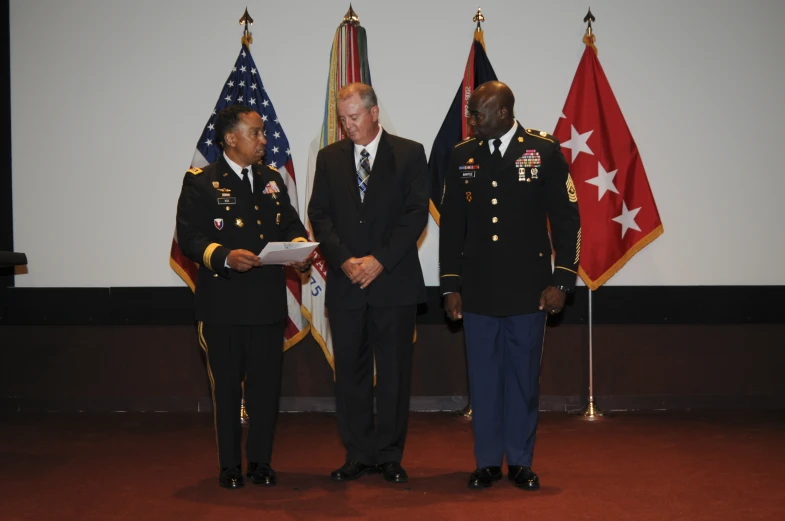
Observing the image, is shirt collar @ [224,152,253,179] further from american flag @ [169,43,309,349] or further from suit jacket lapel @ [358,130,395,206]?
american flag @ [169,43,309,349]

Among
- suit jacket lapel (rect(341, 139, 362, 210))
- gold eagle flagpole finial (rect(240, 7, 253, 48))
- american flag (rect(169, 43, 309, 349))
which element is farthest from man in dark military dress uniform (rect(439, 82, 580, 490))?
gold eagle flagpole finial (rect(240, 7, 253, 48))

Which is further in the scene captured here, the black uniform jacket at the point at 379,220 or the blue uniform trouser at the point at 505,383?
the black uniform jacket at the point at 379,220

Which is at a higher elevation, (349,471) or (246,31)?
(246,31)

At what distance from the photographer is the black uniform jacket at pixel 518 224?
3746 mm

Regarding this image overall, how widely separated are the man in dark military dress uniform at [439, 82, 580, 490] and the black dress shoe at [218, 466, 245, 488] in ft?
3.39

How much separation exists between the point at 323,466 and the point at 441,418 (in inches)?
57.7

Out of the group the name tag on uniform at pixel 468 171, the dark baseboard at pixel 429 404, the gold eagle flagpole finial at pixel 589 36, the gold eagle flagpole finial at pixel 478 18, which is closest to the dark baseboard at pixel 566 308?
the dark baseboard at pixel 429 404

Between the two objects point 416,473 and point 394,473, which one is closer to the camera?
point 394,473

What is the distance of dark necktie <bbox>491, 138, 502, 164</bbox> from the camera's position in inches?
150

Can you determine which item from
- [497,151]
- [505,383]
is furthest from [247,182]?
[505,383]

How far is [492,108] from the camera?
12.2 ft

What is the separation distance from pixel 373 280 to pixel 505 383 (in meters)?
0.73

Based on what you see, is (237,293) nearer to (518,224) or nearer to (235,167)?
(235,167)

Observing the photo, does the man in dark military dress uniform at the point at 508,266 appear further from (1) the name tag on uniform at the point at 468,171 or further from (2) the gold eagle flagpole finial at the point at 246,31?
(2) the gold eagle flagpole finial at the point at 246,31
